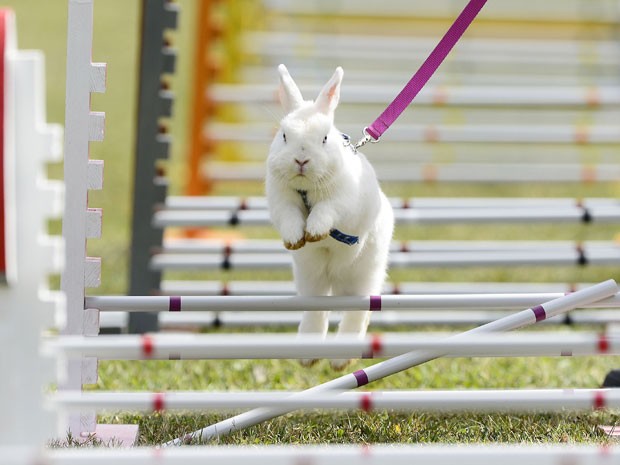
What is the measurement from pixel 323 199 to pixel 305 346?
2.35 feet

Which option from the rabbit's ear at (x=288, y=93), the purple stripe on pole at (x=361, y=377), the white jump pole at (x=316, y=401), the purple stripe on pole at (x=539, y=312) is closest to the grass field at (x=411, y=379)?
the purple stripe on pole at (x=361, y=377)

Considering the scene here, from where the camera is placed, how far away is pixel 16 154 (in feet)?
8.61

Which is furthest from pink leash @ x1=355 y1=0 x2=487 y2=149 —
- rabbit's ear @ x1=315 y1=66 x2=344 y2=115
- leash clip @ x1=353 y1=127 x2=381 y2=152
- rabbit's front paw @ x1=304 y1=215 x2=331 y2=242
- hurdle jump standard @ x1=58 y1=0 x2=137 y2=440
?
hurdle jump standard @ x1=58 y1=0 x2=137 y2=440

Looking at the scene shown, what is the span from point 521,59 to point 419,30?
2.24m

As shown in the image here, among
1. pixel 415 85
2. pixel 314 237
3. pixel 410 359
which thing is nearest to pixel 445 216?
pixel 415 85

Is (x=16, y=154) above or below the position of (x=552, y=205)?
above

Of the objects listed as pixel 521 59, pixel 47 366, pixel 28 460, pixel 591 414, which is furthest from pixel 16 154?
pixel 521 59

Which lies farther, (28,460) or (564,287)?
(564,287)

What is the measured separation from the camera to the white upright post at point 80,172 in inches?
143

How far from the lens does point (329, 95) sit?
141 inches

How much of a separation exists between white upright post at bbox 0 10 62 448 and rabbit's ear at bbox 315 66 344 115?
1.09m

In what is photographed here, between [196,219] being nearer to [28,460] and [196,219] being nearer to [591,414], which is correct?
[591,414]

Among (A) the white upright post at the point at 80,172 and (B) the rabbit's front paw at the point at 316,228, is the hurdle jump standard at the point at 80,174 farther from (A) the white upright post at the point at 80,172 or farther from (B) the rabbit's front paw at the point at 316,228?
(B) the rabbit's front paw at the point at 316,228

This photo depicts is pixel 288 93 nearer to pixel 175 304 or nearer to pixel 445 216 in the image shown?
pixel 175 304
